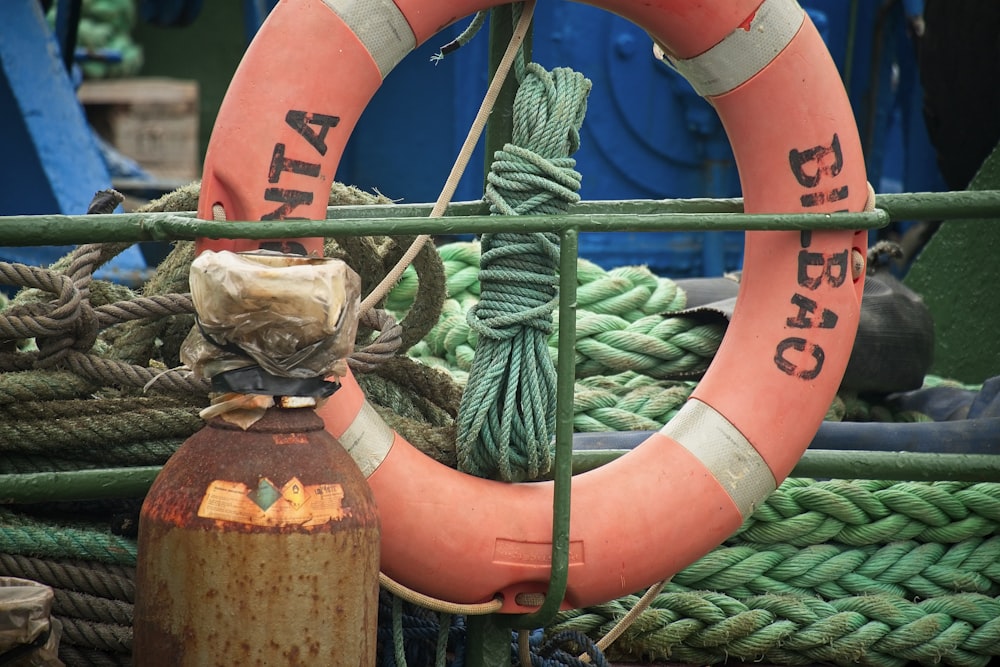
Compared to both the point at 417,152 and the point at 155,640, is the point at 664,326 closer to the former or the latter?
the point at 155,640

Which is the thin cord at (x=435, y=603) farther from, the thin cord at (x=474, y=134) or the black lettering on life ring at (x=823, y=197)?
the black lettering on life ring at (x=823, y=197)

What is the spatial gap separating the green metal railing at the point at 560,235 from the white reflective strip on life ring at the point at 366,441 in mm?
269

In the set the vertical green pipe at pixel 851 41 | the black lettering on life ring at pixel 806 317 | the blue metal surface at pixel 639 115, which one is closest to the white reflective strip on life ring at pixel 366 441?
the black lettering on life ring at pixel 806 317

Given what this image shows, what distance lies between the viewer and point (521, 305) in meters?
1.83

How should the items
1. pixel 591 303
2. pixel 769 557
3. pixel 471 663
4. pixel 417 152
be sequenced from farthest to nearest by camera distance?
1. pixel 417 152
2. pixel 591 303
3. pixel 769 557
4. pixel 471 663

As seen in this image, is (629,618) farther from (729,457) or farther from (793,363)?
(793,363)

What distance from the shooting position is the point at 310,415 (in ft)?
4.98

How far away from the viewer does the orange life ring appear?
5.62ft

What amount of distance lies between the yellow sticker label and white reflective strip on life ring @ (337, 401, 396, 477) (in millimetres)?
296

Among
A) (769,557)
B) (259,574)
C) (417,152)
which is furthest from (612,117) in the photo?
(259,574)

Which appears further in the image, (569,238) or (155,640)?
(569,238)

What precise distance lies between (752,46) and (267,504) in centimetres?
100

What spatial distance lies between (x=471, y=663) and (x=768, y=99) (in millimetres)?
981

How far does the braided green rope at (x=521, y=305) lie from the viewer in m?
1.82
